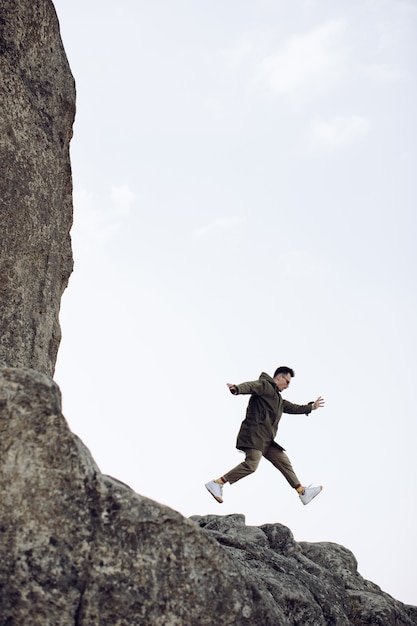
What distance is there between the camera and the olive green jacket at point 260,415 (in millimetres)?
12586

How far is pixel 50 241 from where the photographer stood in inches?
365

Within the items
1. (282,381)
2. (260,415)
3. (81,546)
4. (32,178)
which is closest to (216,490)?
(260,415)

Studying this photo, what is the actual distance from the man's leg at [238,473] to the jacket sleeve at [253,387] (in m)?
1.04

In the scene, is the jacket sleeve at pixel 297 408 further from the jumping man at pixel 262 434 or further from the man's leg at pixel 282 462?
the man's leg at pixel 282 462

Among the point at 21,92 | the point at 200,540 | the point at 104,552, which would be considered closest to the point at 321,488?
the point at 200,540

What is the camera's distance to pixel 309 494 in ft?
41.8

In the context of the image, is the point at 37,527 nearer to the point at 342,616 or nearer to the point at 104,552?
the point at 104,552

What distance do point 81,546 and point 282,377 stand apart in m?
7.47

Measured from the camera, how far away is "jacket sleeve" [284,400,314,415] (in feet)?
44.3

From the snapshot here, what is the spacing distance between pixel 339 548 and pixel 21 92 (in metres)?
8.83

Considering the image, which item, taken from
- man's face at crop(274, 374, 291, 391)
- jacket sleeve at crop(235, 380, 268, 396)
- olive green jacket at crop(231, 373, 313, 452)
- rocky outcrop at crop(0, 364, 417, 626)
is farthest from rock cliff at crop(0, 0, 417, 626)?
man's face at crop(274, 374, 291, 391)

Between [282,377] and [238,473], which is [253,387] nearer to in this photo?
[282,377]

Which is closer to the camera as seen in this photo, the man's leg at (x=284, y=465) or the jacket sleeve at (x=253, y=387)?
the jacket sleeve at (x=253, y=387)

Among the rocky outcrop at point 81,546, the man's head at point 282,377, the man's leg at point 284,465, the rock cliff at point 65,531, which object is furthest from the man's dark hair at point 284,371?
the rocky outcrop at point 81,546
